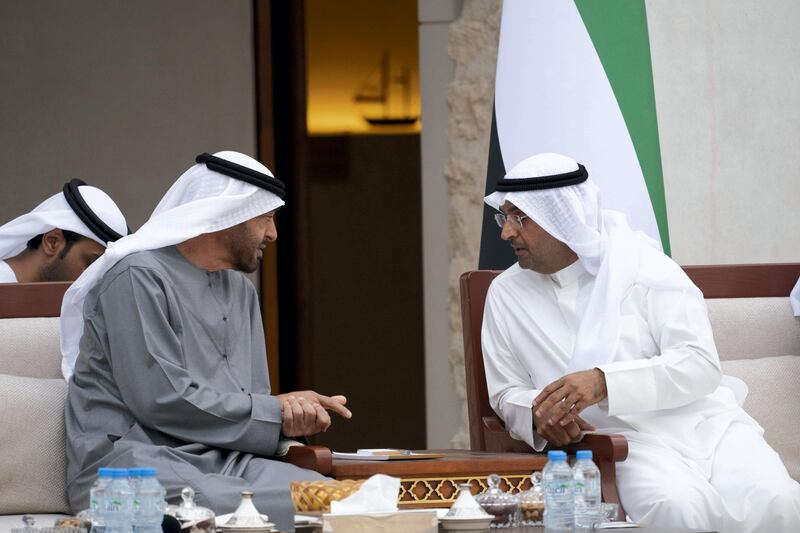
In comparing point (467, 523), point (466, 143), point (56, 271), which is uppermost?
point (466, 143)

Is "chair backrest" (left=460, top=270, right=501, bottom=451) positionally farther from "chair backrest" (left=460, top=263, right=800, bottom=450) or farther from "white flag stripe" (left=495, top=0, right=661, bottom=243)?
"white flag stripe" (left=495, top=0, right=661, bottom=243)

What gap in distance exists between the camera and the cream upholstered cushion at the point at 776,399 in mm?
4750

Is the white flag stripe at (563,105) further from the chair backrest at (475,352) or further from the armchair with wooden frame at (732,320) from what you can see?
the chair backrest at (475,352)

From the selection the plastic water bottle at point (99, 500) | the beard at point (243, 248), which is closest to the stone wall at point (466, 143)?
the beard at point (243, 248)

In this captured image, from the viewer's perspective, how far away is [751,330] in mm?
4969

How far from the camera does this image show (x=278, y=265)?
9641 mm

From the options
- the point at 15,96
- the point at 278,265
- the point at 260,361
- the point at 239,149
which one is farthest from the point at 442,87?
the point at 260,361

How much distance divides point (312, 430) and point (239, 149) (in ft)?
16.7

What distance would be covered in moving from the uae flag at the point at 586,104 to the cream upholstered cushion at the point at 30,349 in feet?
6.25

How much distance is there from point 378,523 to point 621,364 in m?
1.54

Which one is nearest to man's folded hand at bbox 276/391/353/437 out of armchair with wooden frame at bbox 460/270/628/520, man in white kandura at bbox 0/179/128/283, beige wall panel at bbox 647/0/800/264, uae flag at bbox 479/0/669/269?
armchair with wooden frame at bbox 460/270/628/520

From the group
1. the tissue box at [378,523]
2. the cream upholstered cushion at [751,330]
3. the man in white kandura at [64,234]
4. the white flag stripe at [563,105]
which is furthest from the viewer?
the white flag stripe at [563,105]

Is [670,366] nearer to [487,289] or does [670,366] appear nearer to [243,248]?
[487,289]

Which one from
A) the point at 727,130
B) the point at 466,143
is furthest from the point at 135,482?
the point at 466,143
